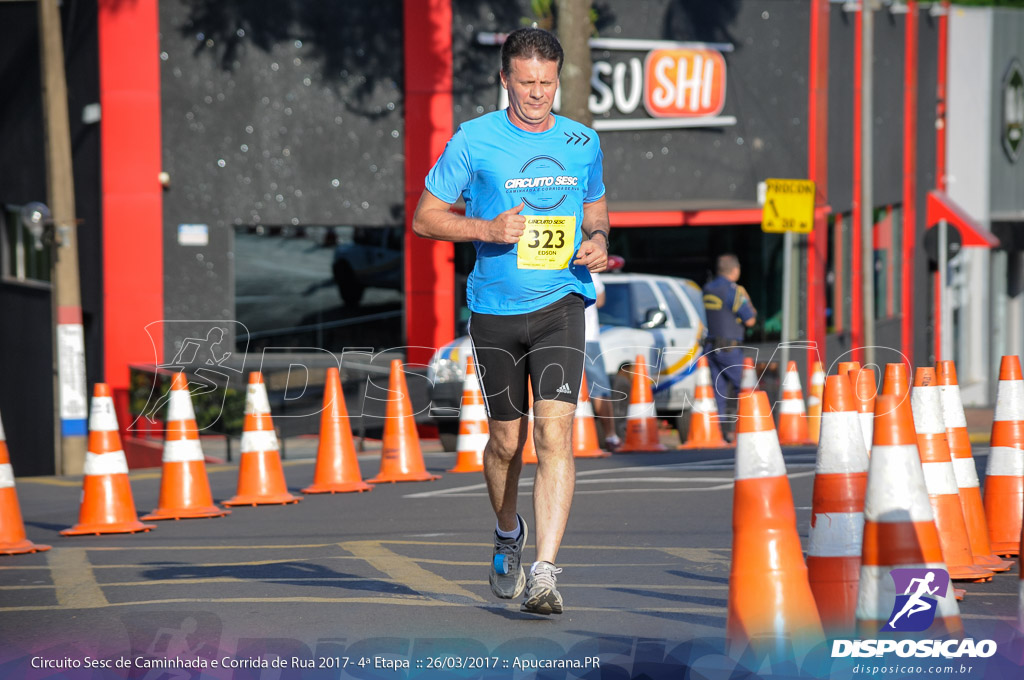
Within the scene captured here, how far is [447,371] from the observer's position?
1612 cm

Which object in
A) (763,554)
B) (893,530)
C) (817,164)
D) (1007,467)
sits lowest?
(1007,467)

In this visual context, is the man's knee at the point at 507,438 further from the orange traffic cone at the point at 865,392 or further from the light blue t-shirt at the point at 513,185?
the orange traffic cone at the point at 865,392

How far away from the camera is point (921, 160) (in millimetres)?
32125

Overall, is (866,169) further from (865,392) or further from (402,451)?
(865,392)

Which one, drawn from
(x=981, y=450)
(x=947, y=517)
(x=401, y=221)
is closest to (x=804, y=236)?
(x=401, y=221)

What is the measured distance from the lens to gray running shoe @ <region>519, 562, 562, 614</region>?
225 inches

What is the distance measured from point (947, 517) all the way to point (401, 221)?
15164mm

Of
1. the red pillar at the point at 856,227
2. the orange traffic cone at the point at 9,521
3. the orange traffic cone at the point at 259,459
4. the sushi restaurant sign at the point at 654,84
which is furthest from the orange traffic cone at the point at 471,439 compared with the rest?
the red pillar at the point at 856,227

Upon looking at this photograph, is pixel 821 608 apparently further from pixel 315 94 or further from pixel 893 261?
pixel 893 261

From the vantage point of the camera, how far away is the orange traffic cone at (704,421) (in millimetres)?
15117

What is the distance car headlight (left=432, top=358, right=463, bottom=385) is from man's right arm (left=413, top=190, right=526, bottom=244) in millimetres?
→ 9765

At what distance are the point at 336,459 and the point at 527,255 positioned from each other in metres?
5.91

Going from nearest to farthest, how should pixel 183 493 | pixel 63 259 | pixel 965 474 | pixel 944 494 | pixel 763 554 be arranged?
pixel 763 554, pixel 944 494, pixel 965 474, pixel 183 493, pixel 63 259

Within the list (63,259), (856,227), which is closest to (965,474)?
(63,259)
